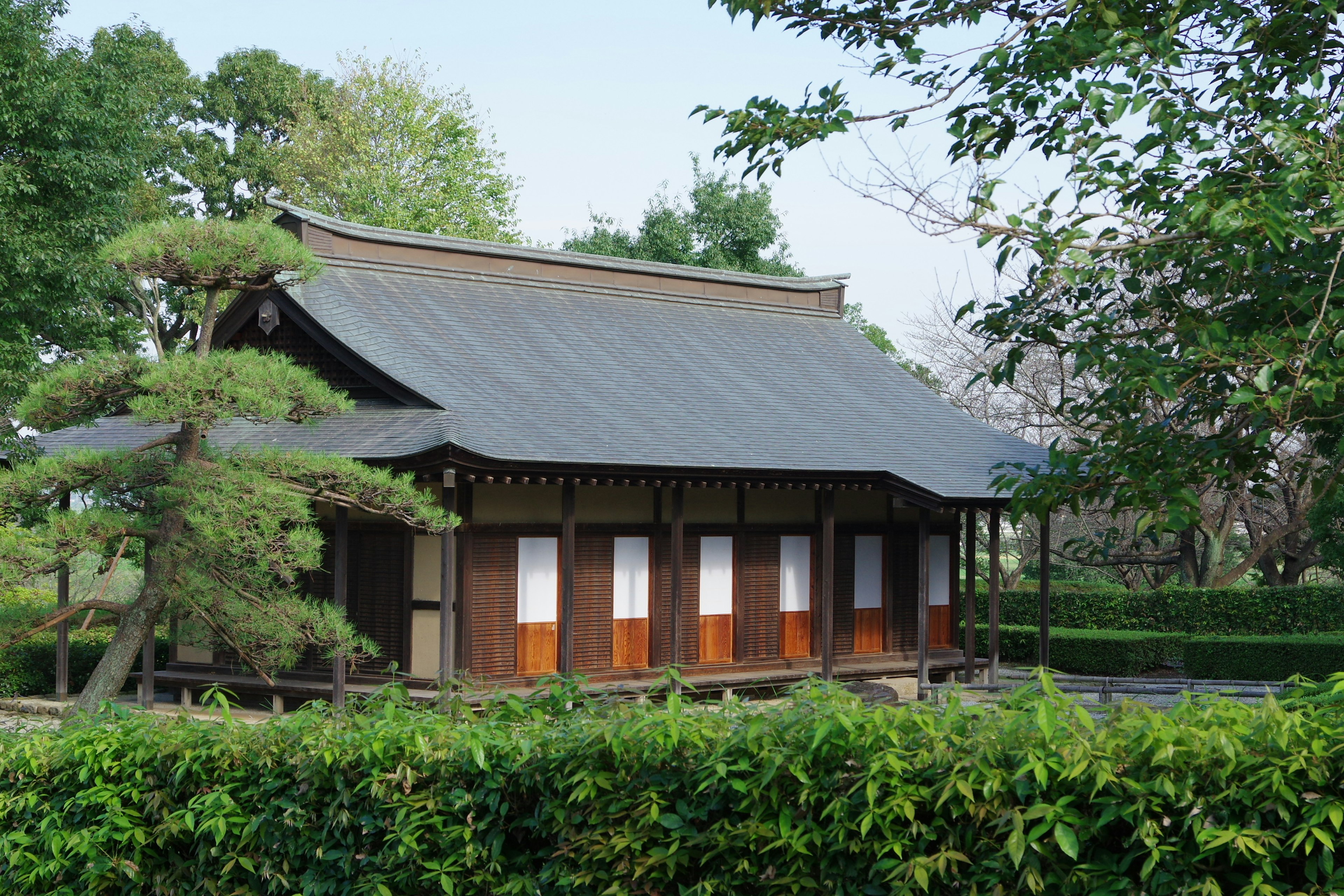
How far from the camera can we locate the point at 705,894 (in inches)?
183

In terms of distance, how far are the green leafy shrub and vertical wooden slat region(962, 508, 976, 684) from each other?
5.24 meters

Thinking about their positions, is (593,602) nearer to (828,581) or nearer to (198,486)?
(828,581)

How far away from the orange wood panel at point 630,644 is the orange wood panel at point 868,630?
3.77 meters

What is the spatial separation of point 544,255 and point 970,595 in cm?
870

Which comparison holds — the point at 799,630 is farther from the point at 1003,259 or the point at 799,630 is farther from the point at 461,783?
the point at 461,783

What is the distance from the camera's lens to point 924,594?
18.0 metres

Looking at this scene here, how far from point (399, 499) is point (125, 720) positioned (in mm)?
5914

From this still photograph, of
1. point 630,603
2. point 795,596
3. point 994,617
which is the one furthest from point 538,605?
point 994,617

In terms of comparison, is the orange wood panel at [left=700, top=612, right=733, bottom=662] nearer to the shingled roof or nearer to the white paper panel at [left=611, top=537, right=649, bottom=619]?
the white paper panel at [left=611, top=537, right=649, bottom=619]

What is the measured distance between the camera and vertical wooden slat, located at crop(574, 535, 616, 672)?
16938mm

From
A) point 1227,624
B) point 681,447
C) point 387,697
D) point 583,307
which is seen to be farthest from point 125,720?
point 1227,624

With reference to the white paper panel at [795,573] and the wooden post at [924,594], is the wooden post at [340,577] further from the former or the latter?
the wooden post at [924,594]

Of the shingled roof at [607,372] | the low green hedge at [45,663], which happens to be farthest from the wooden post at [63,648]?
A: the shingled roof at [607,372]

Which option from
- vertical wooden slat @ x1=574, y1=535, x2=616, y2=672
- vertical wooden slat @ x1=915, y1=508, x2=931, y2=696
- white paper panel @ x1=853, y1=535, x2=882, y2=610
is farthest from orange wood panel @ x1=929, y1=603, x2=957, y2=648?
vertical wooden slat @ x1=574, y1=535, x2=616, y2=672
